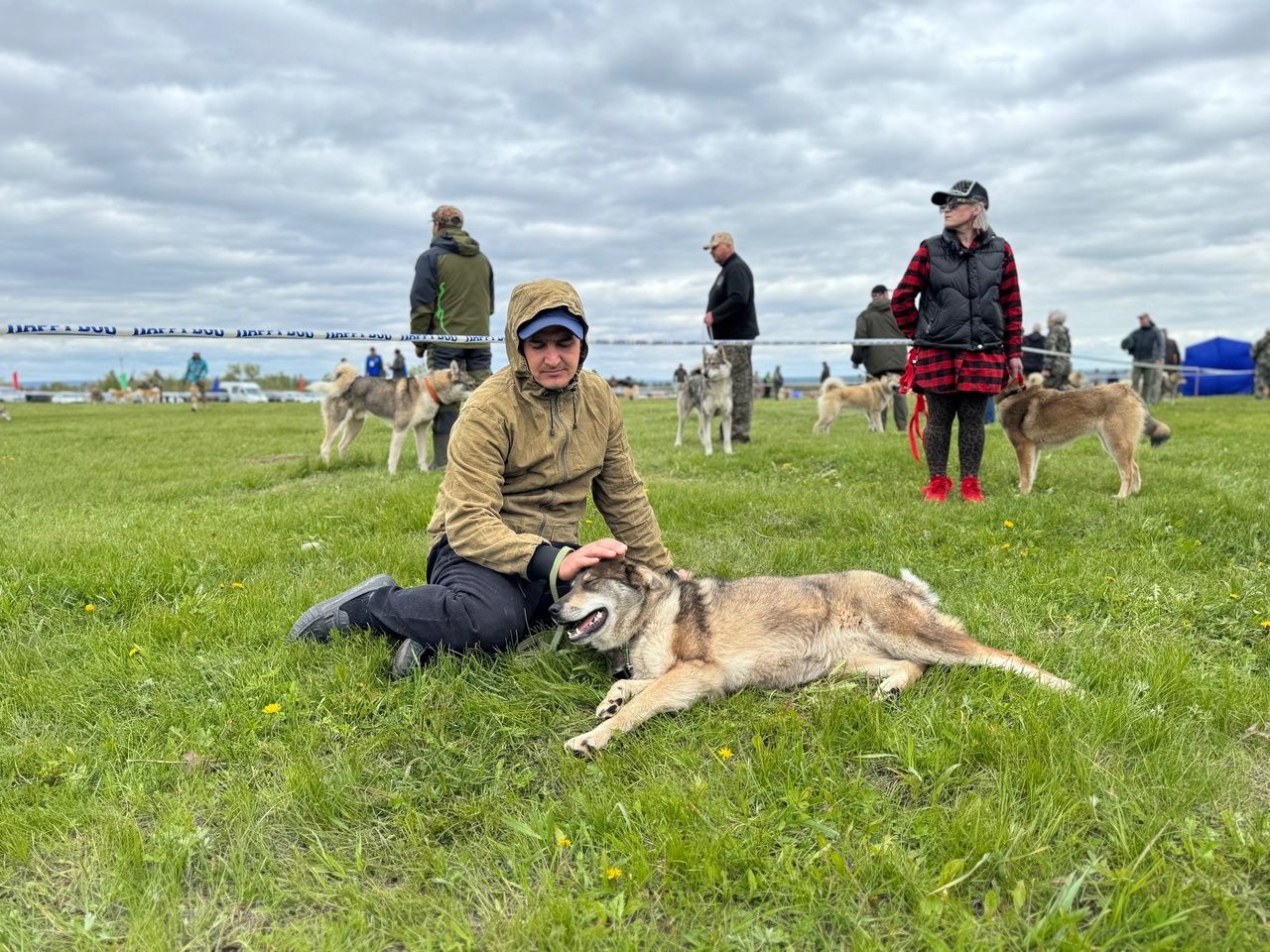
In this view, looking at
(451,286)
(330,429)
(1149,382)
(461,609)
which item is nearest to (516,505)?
(461,609)

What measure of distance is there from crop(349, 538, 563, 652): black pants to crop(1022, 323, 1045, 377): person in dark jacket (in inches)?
710

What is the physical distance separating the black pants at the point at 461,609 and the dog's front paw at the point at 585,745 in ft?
2.68

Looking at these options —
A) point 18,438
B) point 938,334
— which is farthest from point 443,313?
point 18,438

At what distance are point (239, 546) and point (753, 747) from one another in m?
4.23

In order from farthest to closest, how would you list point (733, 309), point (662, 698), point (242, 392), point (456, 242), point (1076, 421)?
point (242, 392)
point (733, 309)
point (456, 242)
point (1076, 421)
point (662, 698)

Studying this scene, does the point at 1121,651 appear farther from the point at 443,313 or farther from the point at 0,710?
the point at 443,313

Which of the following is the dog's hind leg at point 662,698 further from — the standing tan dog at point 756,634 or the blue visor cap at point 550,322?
the blue visor cap at point 550,322

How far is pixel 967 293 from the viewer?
6.79 metres

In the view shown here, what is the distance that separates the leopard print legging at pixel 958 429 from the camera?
710 centimetres

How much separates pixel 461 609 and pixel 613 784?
1192mm

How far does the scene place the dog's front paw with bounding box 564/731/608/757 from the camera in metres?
2.91

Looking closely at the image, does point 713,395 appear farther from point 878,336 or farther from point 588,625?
point 588,625

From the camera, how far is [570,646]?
12.4 ft

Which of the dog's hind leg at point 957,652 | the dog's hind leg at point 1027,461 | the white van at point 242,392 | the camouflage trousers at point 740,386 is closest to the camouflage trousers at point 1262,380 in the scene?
the camouflage trousers at point 740,386
